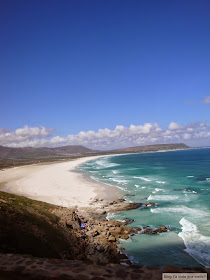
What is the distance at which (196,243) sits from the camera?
19.3 meters

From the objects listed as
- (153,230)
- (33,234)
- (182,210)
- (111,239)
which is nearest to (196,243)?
(153,230)

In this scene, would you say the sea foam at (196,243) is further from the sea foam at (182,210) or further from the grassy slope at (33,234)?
the grassy slope at (33,234)

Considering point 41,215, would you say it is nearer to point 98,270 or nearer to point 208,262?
point 98,270

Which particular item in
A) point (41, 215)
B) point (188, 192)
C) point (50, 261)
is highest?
point (50, 261)

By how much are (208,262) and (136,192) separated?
25.9 metres

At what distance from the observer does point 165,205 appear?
32031mm

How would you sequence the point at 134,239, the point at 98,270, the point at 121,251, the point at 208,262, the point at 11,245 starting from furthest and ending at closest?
the point at 134,239, the point at 121,251, the point at 208,262, the point at 11,245, the point at 98,270

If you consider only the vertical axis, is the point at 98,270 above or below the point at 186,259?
above

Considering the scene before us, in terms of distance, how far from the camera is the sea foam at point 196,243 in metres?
16.8

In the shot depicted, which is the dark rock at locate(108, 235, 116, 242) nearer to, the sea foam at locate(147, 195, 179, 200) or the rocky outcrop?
the rocky outcrop

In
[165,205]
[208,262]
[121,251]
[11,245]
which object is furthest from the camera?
[165,205]

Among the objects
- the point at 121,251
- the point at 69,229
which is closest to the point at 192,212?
the point at 121,251

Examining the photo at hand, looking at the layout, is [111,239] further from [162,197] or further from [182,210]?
[162,197]

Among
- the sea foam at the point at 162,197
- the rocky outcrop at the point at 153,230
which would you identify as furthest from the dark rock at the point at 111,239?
the sea foam at the point at 162,197
